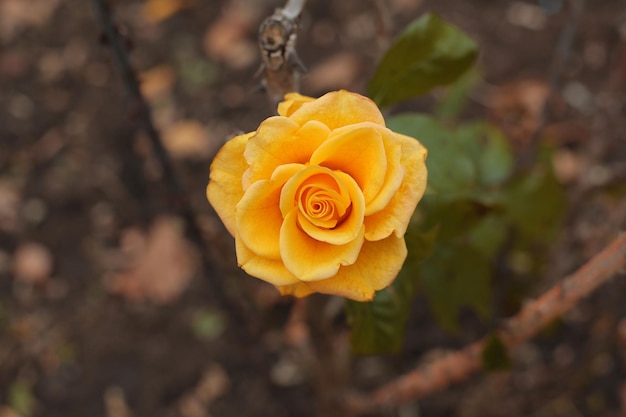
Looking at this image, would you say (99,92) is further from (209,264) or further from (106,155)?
(209,264)

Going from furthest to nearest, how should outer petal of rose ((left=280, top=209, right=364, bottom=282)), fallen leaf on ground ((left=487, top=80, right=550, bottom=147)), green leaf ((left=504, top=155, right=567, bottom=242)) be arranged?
fallen leaf on ground ((left=487, top=80, right=550, bottom=147)) → green leaf ((left=504, top=155, right=567, bottom=242)) → outer petal of rose ((left=280, top=209, right=364, bottom=282))

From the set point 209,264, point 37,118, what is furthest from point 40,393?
point 37,118

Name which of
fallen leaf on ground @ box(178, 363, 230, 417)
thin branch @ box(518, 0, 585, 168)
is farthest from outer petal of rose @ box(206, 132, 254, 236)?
fallen leaf on ground @ box(178, 363, 230, 417)

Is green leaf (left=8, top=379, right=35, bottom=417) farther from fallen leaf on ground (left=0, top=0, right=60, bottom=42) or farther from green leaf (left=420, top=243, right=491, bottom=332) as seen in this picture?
fallen leaf on ground (left=0, top=0, right=60, bottom=42)

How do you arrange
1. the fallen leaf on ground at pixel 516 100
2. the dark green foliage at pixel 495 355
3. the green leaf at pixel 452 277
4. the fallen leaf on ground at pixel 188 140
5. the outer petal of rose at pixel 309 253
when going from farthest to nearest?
1. the fallen leaf on ground at pixel 188 140
2. the fallen leaf on ground at pixel 516 100
3. the green leaf at pixel 452 277
4. the dark green foliage at pixel 495 355
5. the outer petal of rose at pixel 309 253

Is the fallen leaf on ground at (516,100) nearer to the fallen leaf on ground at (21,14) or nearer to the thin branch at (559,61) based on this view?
the thin branch at (559,61)

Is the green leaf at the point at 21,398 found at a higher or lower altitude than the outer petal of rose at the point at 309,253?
lower

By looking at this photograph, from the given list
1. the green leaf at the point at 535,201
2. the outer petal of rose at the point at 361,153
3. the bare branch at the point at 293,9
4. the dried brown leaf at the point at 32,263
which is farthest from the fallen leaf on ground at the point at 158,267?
the outer petal of rose at the point at 361,153
